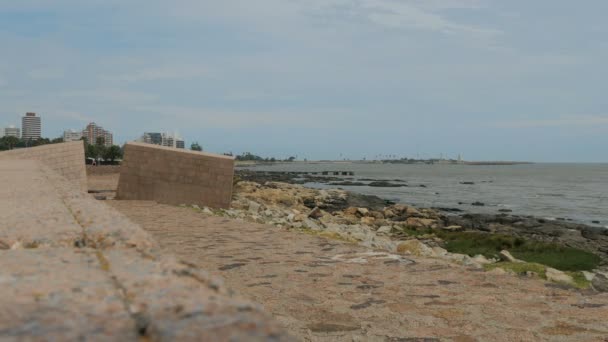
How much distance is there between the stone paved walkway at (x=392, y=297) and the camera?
13.6 ft

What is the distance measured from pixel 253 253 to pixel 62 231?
4.97 meters

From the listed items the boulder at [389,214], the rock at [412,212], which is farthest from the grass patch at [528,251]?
the rock at [412,212]

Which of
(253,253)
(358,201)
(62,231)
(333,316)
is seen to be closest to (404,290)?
(333,316)

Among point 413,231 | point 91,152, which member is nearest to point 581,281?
point 413,231

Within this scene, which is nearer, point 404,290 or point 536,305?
point 536,305

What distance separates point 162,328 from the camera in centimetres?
114

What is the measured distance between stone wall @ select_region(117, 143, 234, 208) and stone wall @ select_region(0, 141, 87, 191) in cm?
123

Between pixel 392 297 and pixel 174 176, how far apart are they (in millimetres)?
10773

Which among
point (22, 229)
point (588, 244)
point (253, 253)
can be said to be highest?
point (22, 229)

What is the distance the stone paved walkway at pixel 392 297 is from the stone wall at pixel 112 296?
654mm

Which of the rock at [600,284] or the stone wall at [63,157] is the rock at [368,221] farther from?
the rock at [600,284]

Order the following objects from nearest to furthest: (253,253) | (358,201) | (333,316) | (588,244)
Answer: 1. (333,316)
2. (253,253)
3. (588,244)
4. (358,201)

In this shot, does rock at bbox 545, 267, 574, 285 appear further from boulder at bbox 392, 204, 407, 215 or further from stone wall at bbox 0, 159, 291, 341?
boulder at bbox 392, 204, 407, 215

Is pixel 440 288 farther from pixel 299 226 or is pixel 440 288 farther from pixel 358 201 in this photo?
pixel 358 201
